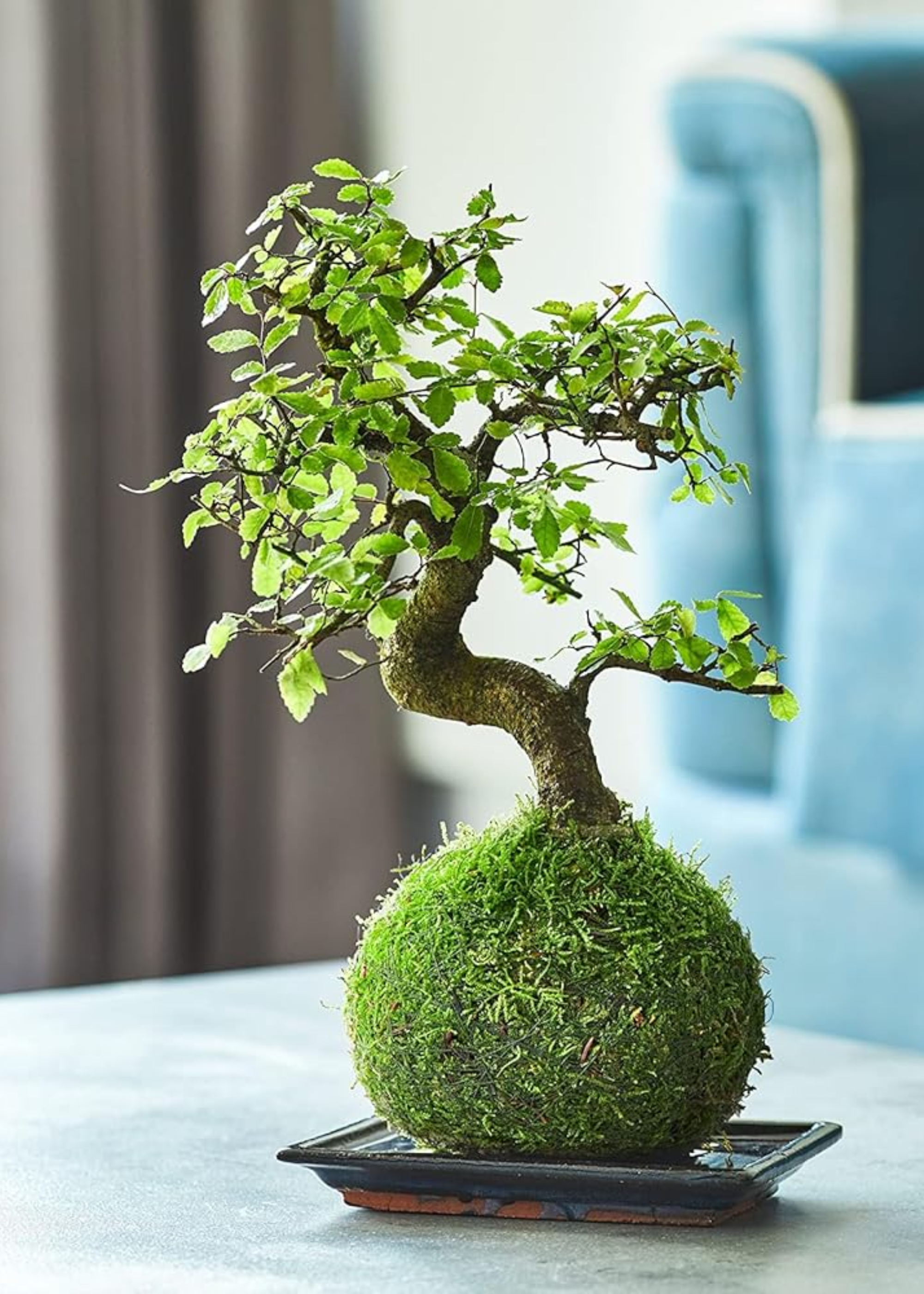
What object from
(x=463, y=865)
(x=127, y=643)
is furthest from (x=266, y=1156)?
(x=127, y=643)

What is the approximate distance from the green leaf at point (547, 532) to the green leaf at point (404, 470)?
5cm

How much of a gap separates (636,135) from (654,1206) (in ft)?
7.19

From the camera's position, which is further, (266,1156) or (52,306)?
(52,306)

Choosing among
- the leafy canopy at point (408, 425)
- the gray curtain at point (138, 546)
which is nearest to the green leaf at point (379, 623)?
the leafy canopy at point (408, 425)

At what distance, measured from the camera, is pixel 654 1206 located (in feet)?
2.63

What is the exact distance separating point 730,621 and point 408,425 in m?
0.16

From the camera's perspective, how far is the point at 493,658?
85 centimetres

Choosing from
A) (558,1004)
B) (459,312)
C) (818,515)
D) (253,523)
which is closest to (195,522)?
(253,523)

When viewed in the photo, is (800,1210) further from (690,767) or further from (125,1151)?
(690,767)

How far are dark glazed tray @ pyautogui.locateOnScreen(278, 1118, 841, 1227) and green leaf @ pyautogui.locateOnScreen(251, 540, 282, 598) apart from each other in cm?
23

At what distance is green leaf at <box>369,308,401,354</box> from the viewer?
0.77m

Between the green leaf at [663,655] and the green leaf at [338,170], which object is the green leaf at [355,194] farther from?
the green leaf at [663,655]

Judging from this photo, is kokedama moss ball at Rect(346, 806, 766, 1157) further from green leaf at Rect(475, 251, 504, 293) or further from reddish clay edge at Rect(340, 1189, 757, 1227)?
green leaf at Rect(475, 251, 504, 293)

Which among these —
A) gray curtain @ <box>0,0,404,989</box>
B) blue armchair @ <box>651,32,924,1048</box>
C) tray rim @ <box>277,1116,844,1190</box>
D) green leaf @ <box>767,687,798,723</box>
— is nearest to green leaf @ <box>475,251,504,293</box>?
green leaf @ <box>767,687,798,723</box>
